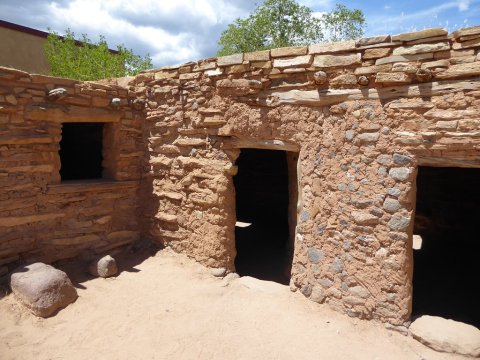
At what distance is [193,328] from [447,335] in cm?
257

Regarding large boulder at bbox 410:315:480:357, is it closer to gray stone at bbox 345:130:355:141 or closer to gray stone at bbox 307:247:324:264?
gray stone at bbox 307:247:324:264

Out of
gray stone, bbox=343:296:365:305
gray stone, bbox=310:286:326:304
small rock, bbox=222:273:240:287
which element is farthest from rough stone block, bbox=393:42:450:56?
small rock, bbox=222:273:240:287

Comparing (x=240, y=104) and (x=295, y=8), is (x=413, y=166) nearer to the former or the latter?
(x=240, y=104)

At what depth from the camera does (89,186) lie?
212 inches

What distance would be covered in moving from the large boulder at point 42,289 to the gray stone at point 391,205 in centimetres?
367

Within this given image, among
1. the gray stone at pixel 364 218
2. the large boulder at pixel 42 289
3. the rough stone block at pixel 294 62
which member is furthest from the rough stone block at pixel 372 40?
the large boulder at pixel 42 289

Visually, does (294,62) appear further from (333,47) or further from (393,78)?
(393,78)

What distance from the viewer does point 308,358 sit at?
12.1 ft

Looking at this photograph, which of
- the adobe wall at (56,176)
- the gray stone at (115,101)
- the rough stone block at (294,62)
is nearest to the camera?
the rough stone block at (294,62)

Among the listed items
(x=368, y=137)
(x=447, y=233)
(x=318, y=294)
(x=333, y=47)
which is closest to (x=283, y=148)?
(x=368, y=137)

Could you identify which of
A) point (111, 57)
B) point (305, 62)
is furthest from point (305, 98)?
point (111, 57)

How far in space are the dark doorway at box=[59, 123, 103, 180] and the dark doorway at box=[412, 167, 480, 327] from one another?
5.92 meters

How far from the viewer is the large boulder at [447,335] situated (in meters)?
3.65

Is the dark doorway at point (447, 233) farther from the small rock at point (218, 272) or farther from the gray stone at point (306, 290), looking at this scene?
the small rock at point (218, 272)
